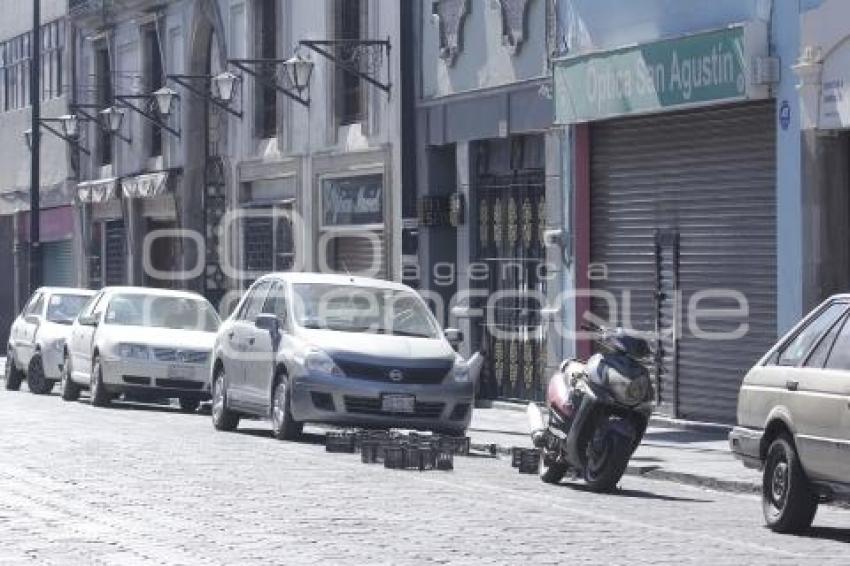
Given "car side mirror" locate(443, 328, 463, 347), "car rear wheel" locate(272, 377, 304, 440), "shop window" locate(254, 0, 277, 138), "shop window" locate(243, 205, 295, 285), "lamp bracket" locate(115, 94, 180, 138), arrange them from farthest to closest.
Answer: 1. "lamp bracket" locate(115, 94, 180, 138)
2. "shop window" locate(254, 0, 277, 138)
3. "shop window" locate(243, 205, 295, 285)
4. "car side mirror" locate(443, 328, 463, 347)
5. "car rear wheel" locate(272, 377, 304, 440)

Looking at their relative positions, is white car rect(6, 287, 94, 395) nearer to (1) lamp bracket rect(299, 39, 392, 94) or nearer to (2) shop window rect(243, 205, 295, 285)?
(2) shop window rect(243, 205, 295, 285)

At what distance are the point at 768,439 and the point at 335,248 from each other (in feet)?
72.0

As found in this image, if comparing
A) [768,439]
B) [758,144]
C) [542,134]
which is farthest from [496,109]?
[768,439]

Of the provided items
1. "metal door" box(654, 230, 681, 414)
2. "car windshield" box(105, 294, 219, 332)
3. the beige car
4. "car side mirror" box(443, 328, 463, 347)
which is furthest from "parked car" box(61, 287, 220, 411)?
the beige car

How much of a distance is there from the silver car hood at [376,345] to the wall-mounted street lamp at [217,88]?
52.7 feet

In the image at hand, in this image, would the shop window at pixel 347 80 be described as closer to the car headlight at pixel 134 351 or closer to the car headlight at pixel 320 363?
the car headlight at pixel 134 351

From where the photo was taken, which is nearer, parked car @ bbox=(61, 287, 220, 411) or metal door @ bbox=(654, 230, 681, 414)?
metal door @ bbox=(654, 230, 681, 414)

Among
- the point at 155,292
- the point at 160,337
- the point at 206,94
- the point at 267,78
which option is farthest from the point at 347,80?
the point at 160,337

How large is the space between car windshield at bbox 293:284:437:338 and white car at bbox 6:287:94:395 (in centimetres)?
1070

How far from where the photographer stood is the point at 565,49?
28.2m

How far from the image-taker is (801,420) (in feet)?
45.3

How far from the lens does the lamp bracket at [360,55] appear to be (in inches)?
1310

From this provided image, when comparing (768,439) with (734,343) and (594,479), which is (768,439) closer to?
(594,479)

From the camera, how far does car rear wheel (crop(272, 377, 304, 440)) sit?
72.7ft
